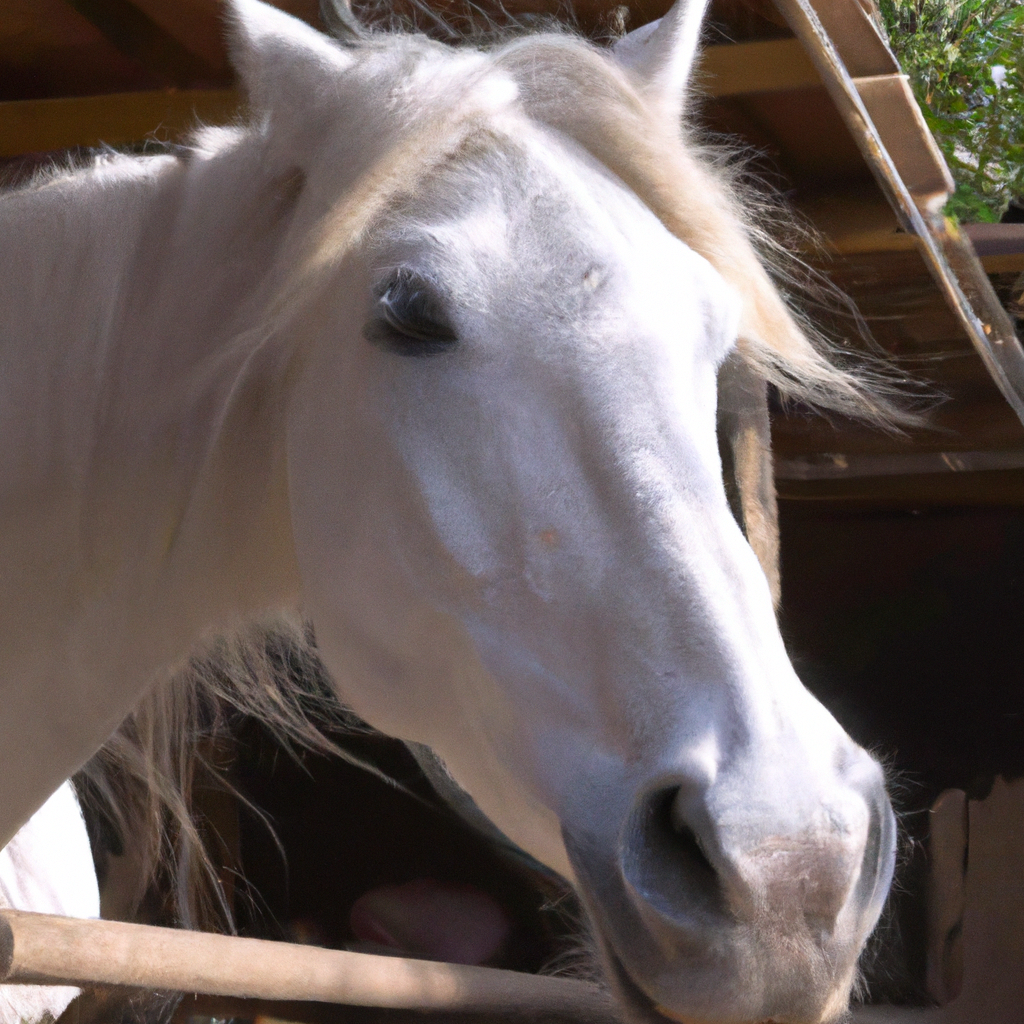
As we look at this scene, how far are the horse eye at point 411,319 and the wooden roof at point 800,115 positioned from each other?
25.1 inches

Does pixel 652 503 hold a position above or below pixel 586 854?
above

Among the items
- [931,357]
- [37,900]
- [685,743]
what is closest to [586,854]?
[685,743]

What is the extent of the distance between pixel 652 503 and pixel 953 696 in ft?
7.16

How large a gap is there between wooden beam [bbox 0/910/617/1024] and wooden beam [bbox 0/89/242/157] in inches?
49.3

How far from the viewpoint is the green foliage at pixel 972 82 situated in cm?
184

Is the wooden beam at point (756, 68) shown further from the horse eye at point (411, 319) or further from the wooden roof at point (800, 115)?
the horse eye at point (411, 319)

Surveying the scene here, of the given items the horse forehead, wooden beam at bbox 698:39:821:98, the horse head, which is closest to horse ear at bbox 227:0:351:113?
the horse head

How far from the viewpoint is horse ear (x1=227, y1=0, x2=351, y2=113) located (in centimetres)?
104

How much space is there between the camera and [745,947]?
0.70m

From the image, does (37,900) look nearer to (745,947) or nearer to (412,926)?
(745,947)

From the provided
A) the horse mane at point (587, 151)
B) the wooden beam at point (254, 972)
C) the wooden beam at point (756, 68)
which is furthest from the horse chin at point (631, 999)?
the wooden beam at point (756, 68)

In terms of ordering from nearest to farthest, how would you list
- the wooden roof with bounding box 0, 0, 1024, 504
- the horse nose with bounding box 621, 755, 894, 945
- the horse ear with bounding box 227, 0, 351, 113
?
the horse nose with bounding box 621, 755, 894, 945
the horse ear with bounding box 227, 0, 351, 113
the wooden roof with bounding box 0, 0, 1024, 504

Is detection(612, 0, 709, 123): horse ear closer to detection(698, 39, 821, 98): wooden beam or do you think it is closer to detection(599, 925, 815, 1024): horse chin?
detection(698, 39, 821, 98): wooden beam

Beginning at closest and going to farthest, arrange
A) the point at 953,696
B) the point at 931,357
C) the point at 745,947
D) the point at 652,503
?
1. the point at 745,947
2. the point at 652,503
3. the point at 931,357
4. the point at 953,696
